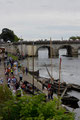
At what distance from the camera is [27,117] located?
363 inches

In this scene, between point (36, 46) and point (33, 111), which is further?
point (36, 46)

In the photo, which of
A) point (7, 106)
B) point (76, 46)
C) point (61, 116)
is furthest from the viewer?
point (76, 46)

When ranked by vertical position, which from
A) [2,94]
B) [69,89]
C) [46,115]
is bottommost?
[69,89]

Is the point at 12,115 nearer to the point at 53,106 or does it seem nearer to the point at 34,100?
the point at 34,100

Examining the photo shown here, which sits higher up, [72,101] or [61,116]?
[61,116]

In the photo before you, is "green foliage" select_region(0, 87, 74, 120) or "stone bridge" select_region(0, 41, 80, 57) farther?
"stone bridge" select_region(0, 41, 80, 57)

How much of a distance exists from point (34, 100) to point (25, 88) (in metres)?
16.8

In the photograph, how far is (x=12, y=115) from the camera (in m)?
10.3

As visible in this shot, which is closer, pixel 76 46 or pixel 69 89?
pixel 69 89

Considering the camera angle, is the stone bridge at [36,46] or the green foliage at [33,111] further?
the stone bridge at [36,46]

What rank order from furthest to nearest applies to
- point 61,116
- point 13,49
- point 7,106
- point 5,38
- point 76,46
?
point 5,38 < point 76,46 < point 13,49 < point 7,106 < point 61,116

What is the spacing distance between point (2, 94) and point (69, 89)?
19230mm

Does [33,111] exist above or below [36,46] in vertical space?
above

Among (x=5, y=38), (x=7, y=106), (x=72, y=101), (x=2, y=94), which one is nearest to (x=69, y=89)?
(x=72, y=101)
